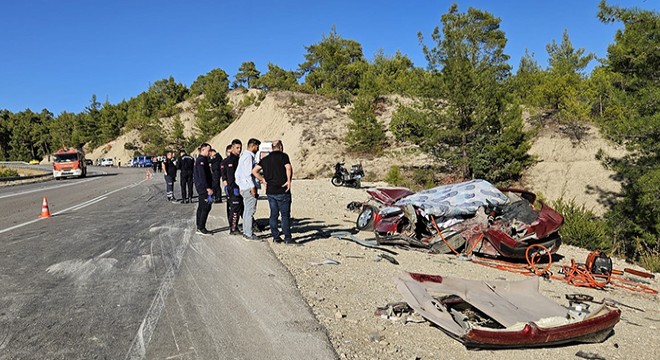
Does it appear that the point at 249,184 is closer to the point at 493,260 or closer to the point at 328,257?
the point at 328,257

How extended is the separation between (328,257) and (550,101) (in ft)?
109

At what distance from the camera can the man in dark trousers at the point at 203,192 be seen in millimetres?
9234

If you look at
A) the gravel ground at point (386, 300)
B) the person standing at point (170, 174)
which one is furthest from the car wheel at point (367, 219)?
the person standing at point (170, 174)

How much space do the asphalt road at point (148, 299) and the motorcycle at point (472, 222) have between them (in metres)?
2.74

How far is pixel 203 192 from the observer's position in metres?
9.31

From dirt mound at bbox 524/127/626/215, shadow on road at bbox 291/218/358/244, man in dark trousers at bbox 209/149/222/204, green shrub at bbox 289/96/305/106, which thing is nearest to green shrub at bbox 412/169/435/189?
dirt mound at bbox 524/127/626/215

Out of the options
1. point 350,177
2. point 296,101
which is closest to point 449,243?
point 350,177

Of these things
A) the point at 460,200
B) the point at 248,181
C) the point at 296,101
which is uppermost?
the point at 296,101

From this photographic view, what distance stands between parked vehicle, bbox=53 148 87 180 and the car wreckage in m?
36.8

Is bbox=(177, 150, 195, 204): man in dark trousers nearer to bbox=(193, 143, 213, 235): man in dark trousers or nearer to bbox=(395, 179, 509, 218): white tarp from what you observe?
bbox=(193, 143, 213, 235): man in dark trousers

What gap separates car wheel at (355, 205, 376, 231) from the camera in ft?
33.6

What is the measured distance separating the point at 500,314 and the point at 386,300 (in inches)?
53.7

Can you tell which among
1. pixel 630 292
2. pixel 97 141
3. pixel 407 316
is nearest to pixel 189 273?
pixel 407 316

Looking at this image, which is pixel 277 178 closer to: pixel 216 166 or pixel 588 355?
pixel 588 355
